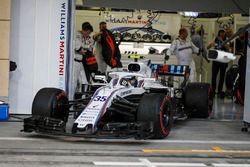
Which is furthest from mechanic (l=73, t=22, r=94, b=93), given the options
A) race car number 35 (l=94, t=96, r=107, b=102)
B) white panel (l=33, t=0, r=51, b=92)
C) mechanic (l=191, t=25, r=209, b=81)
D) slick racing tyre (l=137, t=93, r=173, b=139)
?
slick racing tyre (l=137, t=93, r=173, b=139)

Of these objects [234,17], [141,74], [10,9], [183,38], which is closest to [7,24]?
[10,9]

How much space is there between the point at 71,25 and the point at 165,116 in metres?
3.43

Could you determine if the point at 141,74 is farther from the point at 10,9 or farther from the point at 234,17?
the point at 234,17

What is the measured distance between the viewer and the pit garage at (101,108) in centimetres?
780

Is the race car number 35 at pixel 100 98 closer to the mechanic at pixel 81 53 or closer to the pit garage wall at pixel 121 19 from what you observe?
the mechanic at pixel 81 53

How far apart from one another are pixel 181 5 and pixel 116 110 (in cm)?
603

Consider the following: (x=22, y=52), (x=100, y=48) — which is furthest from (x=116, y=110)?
(x=100, y=48)

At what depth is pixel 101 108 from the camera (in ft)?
28.8

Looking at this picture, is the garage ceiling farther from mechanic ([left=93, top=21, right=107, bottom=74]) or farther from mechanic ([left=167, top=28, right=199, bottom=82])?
mechanic ([left=167, top=28, right=199, bottom=82])

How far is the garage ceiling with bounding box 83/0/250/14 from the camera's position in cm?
1428

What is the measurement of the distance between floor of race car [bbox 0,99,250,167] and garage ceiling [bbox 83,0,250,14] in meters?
4.60

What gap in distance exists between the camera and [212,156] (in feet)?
25.9

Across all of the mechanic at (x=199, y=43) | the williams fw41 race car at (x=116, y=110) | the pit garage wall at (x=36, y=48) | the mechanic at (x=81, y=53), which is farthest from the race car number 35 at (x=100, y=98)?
the mechanic at (x=199, y=43)

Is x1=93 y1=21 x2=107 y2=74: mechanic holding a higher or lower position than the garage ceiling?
lower
